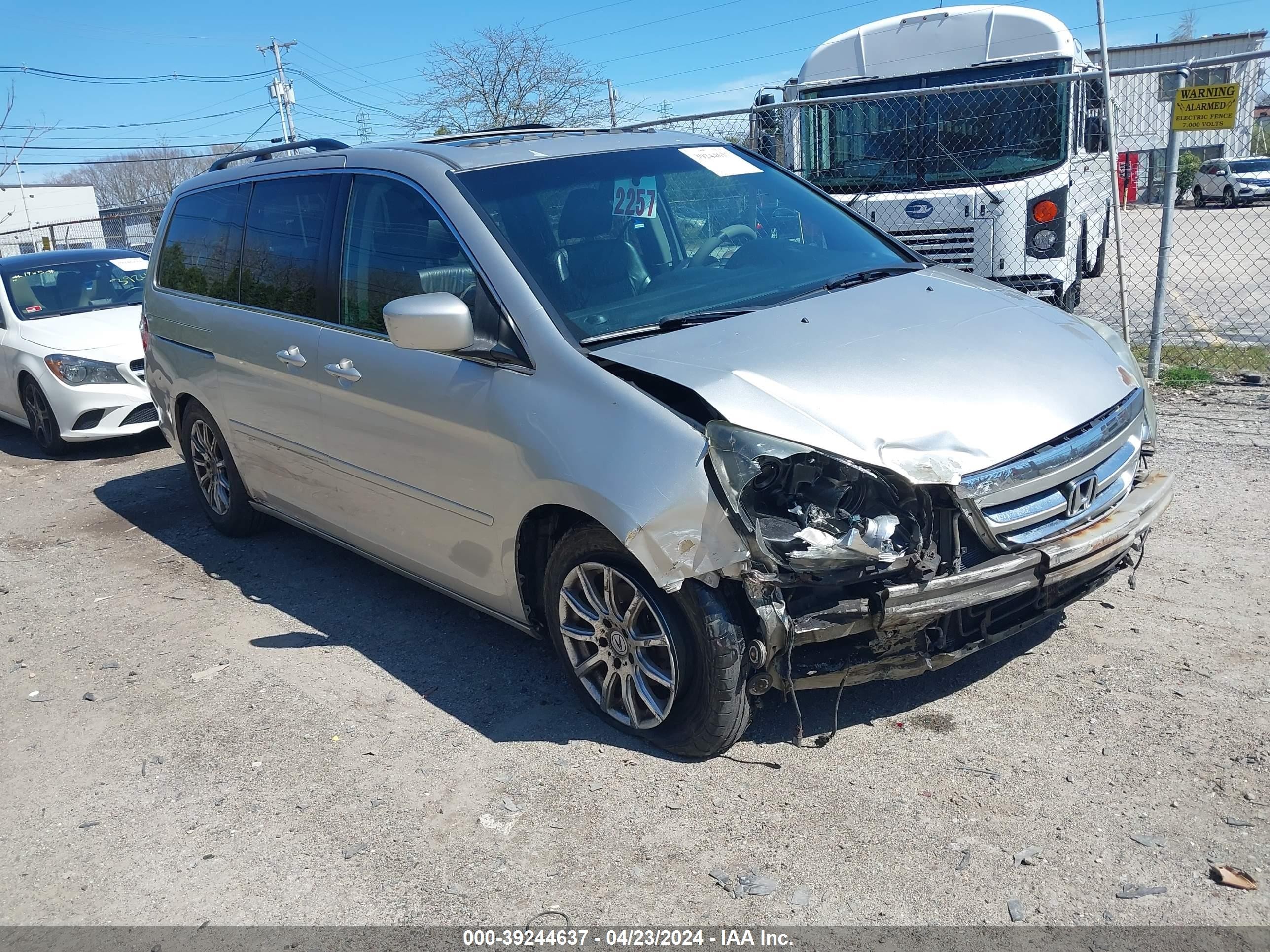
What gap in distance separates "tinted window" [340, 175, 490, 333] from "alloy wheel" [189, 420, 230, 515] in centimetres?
193

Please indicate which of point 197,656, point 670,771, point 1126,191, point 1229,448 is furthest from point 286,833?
point 1126,191

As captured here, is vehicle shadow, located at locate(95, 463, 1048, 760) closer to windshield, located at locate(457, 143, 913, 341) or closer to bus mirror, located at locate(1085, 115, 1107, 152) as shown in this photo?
windshield, located at locate(457, 143, 913, 341)

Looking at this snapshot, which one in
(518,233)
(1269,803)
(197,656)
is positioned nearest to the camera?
(1269,803)

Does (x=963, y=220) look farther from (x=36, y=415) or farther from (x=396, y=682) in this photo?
(x=36, y=415)

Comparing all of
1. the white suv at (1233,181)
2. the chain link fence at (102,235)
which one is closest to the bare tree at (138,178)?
the chain link fence at (102,235)

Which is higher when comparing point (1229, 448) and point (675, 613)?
point (675, 613)

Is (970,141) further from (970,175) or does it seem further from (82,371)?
(82,371)

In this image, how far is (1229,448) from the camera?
245 inches

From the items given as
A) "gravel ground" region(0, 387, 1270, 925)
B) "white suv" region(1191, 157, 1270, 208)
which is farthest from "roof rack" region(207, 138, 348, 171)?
"white suv" region(1191, 157, 1270, 208)

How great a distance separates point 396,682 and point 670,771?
4.42ft

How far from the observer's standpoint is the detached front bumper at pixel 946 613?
123 inches

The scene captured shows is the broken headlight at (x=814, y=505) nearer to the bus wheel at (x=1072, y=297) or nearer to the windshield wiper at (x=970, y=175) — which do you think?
the windshield wiper at (x=970, y=175)

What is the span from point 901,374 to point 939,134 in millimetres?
7199

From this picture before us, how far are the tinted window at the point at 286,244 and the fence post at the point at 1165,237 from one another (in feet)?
18.1
